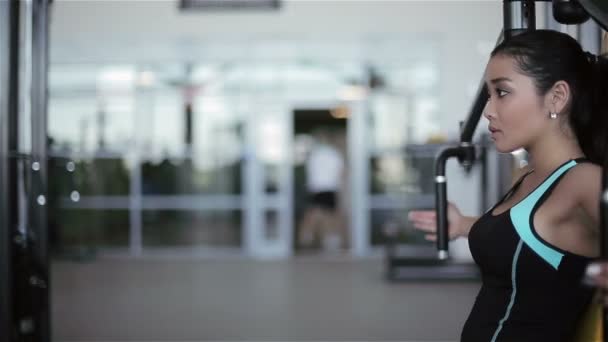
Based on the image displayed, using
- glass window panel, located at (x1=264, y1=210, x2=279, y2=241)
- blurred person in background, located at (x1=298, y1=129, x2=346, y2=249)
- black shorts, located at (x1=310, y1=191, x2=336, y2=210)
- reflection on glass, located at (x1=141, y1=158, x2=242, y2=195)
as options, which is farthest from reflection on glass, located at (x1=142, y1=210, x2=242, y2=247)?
black shorts, located at (x1=310, y1=191, x2=336, y2=210)

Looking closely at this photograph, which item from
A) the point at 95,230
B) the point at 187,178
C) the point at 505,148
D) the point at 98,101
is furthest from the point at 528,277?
the point at 98,101

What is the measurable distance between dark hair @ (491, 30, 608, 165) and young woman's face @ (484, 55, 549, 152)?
17mm

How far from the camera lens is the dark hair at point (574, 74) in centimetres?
122

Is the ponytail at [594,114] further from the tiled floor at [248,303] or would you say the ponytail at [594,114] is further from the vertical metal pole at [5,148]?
the vertical metal pole at [5,148]

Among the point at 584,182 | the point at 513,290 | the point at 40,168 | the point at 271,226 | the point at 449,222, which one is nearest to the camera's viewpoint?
the point at 584,182

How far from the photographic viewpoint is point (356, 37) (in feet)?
24.5

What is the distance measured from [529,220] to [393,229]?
4.98m

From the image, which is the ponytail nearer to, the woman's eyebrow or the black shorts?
the woman's eyebrow

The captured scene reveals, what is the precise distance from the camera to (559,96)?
4.01ft

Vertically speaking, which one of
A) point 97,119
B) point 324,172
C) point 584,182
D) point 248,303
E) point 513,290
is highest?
point 97,119

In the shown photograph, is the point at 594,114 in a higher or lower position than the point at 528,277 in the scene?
higher

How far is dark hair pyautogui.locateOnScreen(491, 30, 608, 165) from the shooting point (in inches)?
47.9

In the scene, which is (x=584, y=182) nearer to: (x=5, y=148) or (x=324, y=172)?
(x=5, y=148)

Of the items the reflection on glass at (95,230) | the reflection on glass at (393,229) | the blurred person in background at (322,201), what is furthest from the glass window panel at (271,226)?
the reflection on glass at (95,230)
